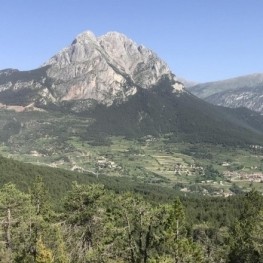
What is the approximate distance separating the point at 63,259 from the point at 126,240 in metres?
8.77

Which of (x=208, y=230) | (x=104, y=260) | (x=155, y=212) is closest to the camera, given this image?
(x=104, y=260)

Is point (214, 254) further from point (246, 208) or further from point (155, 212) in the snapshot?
point (155, 212)

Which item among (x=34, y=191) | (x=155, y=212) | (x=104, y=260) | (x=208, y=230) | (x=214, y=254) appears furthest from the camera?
(x=208, y=230)

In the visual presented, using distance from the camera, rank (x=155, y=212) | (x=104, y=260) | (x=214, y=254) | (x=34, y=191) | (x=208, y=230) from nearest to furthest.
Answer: (x=104, y=260)
(x=155, y=212)
(x=34, y=191)
(x=214, y=254)
(x=208, y=230)

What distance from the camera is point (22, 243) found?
196 feet

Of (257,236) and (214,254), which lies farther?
(214,254)

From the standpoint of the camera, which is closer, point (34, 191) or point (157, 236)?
point (157, 236)

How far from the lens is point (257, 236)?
66312 millimetres

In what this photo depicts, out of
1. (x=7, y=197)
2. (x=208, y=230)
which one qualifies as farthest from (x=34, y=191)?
(x=208, y=230)

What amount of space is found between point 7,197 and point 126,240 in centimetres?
1526

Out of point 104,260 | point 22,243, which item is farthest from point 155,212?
point 22,243

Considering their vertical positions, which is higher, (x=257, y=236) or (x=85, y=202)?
(x=85, y=202)

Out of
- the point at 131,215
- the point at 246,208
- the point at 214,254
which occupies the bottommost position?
the point at 214,254

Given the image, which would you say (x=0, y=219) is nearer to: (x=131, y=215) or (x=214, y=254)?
(x=131, y=215)
